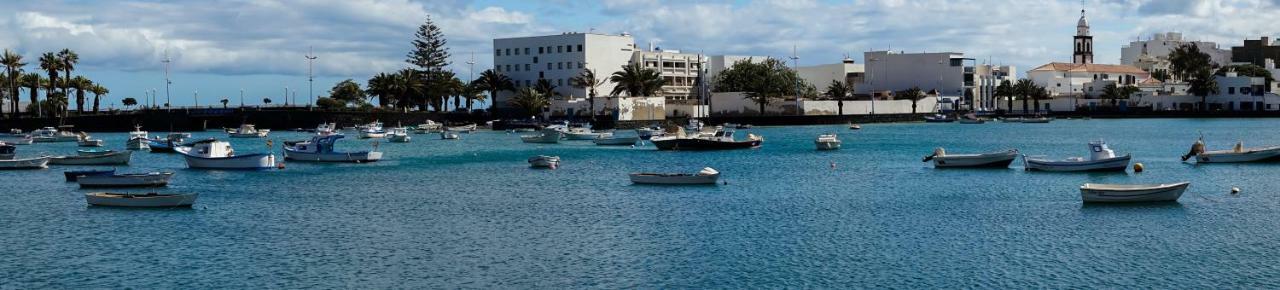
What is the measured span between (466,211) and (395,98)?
120 metres

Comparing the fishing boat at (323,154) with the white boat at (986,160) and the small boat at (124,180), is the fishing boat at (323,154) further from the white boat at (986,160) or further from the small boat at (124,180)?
the white boat at (986,160)

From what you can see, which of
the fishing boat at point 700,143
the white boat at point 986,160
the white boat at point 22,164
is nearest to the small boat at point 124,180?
the white boat at point 22,164

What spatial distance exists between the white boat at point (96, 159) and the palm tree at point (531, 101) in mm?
79714

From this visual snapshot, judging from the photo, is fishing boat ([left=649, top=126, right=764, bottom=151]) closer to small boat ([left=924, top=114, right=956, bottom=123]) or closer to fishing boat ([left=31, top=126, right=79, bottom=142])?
fishing boat ([left=31, top=126, right=79, bottom=142])

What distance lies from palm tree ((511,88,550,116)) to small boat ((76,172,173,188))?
9843 cm

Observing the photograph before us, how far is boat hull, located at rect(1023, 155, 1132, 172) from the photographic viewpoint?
6300cm

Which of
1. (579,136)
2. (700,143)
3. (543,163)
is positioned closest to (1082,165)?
(543,163)

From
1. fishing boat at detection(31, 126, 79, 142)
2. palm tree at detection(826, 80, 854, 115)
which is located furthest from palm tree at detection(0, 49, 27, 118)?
palm tree at detection(826, 80, 854, 115)

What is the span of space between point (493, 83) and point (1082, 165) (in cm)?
11316

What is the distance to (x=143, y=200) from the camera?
4800 centimetres

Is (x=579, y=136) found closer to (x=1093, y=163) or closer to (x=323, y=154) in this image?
(x=323, y=154)

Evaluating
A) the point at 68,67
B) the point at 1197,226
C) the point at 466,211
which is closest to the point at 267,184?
the point at 466,211

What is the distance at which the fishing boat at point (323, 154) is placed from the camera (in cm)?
7856

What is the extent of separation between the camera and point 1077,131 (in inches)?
5379
